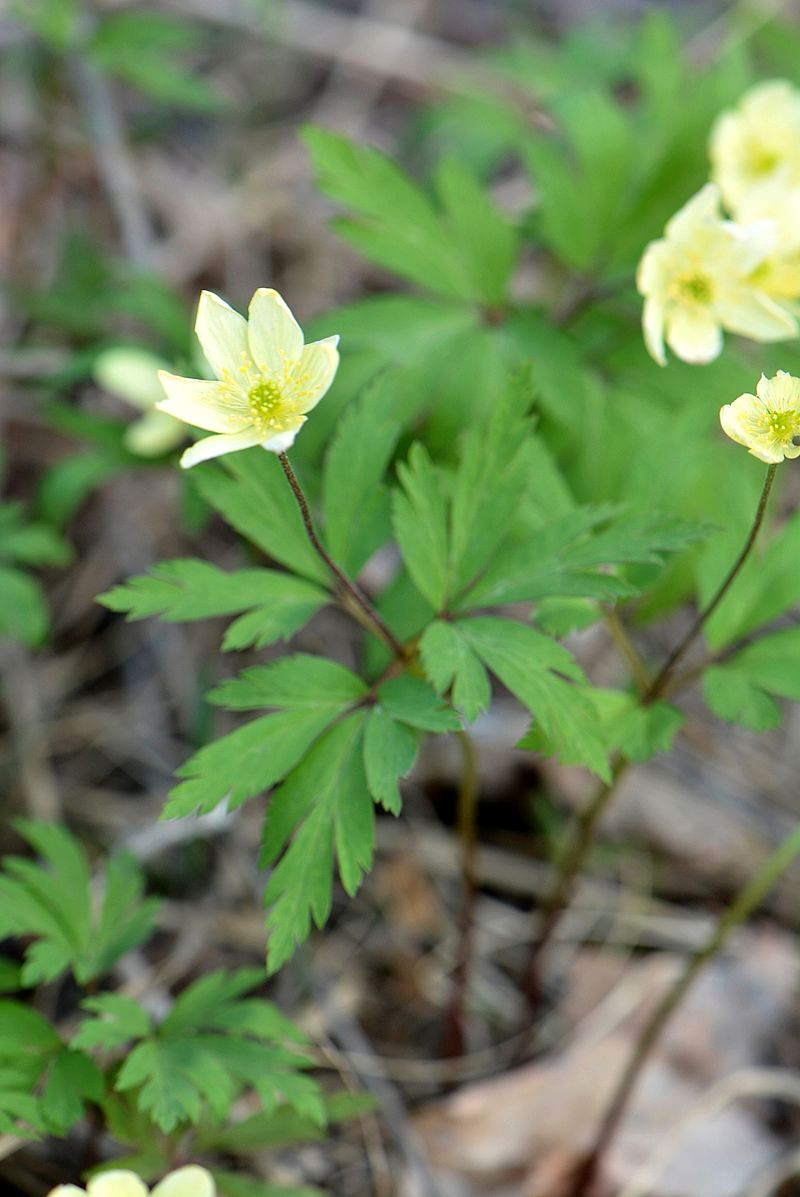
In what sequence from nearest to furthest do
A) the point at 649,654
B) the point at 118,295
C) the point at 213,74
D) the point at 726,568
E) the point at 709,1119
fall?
the point at 726,568 → the point at 709,1119 → the point at 118,295 → the point at 649,654 → the point at 213,74

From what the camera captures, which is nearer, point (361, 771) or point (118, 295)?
point (361, 771)

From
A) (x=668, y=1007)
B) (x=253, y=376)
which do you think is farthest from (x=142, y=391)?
(x=668, y=1007)

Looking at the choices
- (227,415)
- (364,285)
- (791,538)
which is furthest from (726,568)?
(364,285)

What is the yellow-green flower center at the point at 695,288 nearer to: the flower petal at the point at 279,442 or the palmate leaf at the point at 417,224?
the palmate leaf at the point at 417,224

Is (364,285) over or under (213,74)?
under

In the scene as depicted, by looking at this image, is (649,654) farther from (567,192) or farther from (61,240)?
(61,240)

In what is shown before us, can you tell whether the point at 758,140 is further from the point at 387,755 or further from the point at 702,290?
the point at 387,755

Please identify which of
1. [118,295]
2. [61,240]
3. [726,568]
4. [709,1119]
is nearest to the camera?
[726,568]
